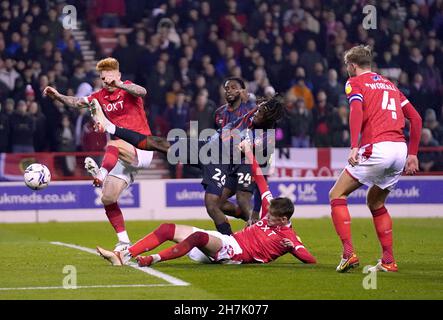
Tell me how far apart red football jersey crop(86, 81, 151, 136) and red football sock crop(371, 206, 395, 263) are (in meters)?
3.27

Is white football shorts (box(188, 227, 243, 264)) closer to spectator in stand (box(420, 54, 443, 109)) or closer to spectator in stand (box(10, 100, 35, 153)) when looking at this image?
spectator in stand (box(10, 100, 35, 153))

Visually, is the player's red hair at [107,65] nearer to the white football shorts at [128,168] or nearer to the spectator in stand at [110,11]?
the white football shorts at [128,168]

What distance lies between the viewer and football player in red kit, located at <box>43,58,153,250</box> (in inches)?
495

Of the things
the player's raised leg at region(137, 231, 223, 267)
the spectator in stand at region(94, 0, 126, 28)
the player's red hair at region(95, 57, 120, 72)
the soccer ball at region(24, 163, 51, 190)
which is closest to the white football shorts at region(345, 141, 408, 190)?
the player's raised leg at region(137, 231, 223, 267)

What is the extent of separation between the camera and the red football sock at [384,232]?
36.3 ft

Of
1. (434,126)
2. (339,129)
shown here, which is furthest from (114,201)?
(434,126)

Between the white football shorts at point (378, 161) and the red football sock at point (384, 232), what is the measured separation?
509 millimetres

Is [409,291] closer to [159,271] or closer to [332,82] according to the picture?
[159,271]

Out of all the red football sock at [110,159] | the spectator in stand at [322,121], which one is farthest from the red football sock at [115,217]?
the spectator in stand at [322,121]

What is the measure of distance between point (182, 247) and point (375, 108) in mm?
2423

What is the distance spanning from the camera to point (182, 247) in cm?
1062

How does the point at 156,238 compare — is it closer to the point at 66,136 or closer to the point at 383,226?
the point at 383,226

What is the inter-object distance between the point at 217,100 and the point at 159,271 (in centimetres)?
1180
